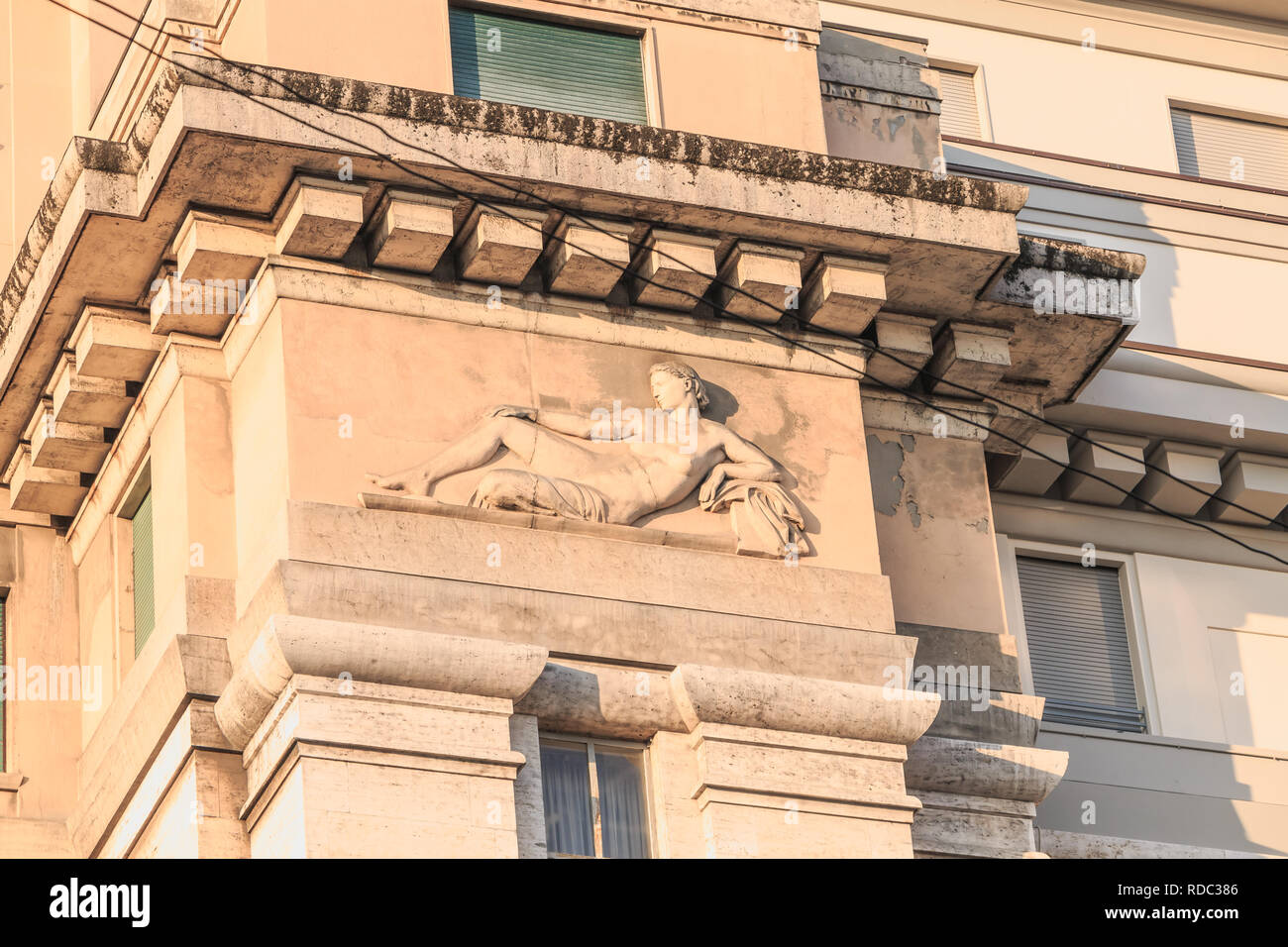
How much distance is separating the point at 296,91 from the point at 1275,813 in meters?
10.1

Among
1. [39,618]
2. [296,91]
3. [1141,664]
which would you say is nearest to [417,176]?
[296,91]

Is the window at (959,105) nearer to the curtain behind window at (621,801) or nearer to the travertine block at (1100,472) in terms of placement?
the travertine block at (1100,472)

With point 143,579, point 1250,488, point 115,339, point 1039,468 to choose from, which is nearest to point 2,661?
point 143,579

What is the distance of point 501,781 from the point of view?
1916 cm

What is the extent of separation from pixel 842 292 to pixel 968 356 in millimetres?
1617

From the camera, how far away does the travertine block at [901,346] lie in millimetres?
22875

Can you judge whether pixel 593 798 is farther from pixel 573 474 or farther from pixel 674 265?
pixel 674 265

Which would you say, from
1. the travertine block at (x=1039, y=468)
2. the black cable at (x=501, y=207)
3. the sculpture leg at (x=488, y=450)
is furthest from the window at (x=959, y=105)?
the sculpture leg at (x=488, y=450)

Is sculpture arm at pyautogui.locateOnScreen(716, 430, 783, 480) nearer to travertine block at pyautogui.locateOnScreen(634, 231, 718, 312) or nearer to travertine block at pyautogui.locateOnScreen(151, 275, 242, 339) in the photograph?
travertine block at pyautogui.locateOnScreen(634, 231, 718, 312)

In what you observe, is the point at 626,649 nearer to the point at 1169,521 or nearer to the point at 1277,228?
the point at 1169,521

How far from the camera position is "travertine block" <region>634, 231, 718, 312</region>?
21.6 meters

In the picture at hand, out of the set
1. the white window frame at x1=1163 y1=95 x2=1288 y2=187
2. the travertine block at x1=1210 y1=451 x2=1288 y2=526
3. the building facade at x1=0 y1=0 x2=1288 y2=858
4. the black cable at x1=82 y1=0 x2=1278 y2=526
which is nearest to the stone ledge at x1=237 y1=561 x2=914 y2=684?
the building facade at x1=0 y1=0 x2=1288 y2=858

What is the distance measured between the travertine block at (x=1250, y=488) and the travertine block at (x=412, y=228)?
27.5ft

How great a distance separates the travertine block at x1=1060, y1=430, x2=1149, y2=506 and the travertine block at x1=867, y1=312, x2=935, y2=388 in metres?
2.84
